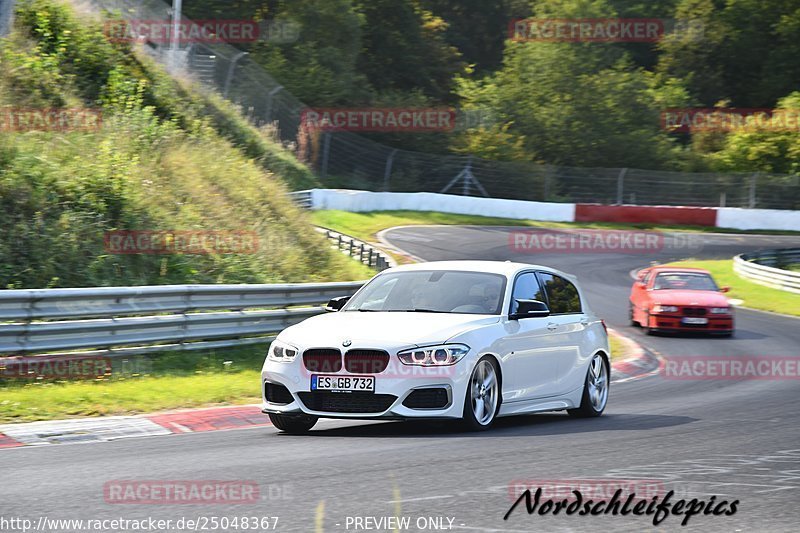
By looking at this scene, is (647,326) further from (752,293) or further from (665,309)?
(752,293)

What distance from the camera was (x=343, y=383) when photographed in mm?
9391

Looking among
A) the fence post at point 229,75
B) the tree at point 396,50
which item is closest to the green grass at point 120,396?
the fence post at point 229,75

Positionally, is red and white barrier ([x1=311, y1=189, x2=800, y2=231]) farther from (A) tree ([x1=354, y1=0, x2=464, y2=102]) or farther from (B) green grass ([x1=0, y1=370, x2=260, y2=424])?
(B) green grass ([x1=0, y1=370, x2=260, y2=424])

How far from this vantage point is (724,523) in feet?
20.1

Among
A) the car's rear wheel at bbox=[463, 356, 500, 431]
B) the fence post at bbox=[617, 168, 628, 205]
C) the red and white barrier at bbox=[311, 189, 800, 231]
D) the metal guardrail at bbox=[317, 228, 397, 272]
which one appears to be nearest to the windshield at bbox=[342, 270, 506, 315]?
the car's rear wheel at bbox=[463, 356, 500, 431]

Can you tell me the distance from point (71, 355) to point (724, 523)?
338 inches

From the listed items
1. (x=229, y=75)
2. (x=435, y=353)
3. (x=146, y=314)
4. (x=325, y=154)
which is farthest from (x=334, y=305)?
(x=229, y=75)

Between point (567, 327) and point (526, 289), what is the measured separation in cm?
68

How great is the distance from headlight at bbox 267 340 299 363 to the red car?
1426cm

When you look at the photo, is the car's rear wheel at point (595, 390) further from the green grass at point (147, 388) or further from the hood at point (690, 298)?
the hood at point (690, 298)

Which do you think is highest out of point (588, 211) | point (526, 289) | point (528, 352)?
point (526, 289)

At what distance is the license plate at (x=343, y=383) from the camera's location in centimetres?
930

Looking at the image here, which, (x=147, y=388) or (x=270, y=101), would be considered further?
(x=270, y=101)

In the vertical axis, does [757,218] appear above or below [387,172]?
below
